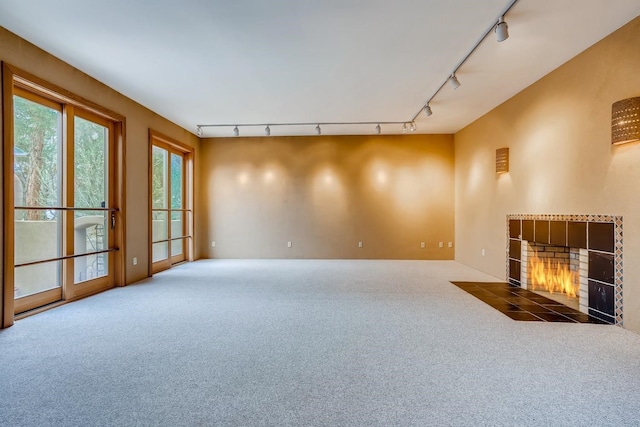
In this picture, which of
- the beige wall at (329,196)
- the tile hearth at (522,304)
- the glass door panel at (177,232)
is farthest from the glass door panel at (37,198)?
the tile hearth at (522,304)

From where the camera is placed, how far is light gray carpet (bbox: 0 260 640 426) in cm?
182

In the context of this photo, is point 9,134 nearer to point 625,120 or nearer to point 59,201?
point 59,201

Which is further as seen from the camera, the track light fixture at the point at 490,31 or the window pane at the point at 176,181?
the window pane at the point at 176,181

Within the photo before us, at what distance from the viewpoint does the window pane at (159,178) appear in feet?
19.7

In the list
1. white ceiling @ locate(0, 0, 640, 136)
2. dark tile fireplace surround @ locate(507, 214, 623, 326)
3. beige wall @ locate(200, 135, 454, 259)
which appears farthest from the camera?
beige wall @ locate(200, 135, 454, 259)

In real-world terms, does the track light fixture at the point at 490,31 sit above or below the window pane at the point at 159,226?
above

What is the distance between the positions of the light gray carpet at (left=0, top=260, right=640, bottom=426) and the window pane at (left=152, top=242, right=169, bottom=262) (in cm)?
199

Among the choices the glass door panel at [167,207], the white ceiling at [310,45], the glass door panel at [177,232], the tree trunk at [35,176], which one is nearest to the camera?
the white ceiling at [310,45]

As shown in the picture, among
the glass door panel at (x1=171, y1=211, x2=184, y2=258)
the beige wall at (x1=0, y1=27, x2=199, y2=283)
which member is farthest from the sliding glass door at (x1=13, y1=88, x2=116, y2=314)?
the glass door panel at (x1=171, y1=211, x2=184, y2=258)

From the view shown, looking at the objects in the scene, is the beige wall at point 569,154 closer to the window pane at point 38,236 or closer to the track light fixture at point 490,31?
the track light fixture at point 490,31

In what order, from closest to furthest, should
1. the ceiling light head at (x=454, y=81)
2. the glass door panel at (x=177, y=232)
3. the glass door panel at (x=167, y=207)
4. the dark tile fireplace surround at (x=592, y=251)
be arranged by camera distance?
the dark tile fireplace surround at (x=592, y=251), the ceiling light head at (x=454, y=81), the glass door panel at (x=167, y=207), the glass door panel at (x=177, y=232)

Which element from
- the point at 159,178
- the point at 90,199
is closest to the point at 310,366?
the point at 90,199

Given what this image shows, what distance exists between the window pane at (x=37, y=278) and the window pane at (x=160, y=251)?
2066mm

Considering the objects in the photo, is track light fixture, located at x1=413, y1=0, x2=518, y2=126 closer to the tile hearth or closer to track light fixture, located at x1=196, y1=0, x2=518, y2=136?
track light fixture, located at x1=196, y1=0, x2=518, y2=136
